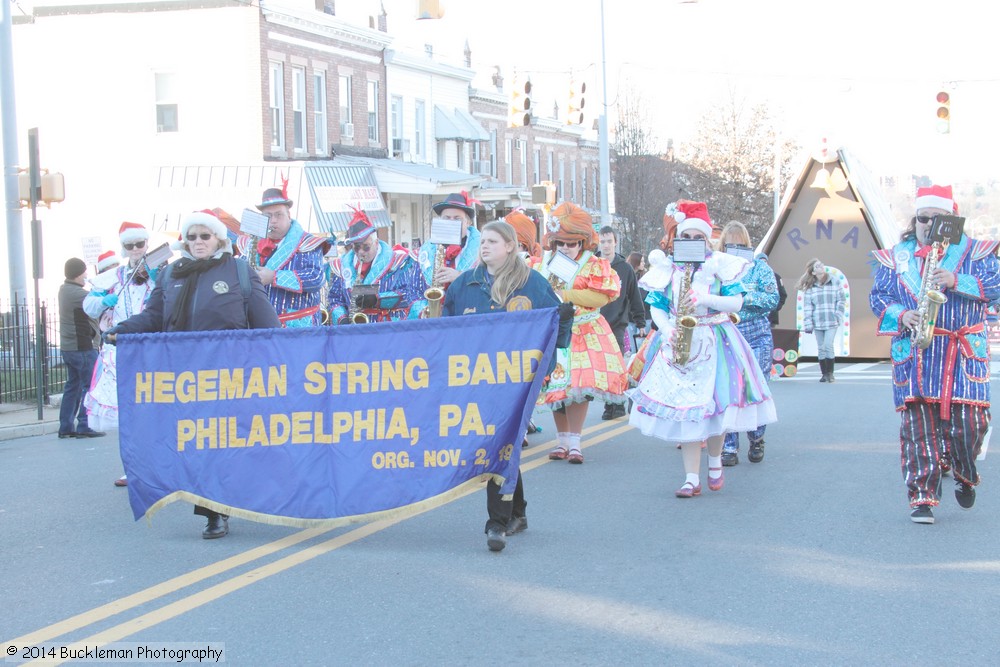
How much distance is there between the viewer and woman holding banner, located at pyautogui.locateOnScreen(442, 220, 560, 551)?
23.3 ft

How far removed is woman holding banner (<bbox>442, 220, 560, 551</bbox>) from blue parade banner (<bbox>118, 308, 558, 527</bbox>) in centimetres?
46

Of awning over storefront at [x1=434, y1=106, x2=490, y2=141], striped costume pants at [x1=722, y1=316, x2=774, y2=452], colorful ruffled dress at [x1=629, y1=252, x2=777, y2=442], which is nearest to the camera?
colorful ruffled dress at [x1=629, y1=252, x2=777, y2=442]

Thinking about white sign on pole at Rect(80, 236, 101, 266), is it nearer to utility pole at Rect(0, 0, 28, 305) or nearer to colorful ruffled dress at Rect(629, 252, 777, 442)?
utility pole at Rect(0, 0, 28, 305)

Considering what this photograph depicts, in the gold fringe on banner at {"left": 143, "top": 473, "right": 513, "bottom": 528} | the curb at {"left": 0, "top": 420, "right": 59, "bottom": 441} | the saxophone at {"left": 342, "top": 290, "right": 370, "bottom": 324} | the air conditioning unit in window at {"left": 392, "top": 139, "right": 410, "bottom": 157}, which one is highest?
the air conditioning unit in window at {"left": 392, "top": 139, "right": 410, "bottom": 157}

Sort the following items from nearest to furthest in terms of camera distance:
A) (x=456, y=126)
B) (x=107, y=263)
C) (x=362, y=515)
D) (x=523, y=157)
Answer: (x=362, y=515) → (x=107, y=263) → (x=456, y=126) → (x=523, y=157)

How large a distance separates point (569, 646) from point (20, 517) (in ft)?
14.9

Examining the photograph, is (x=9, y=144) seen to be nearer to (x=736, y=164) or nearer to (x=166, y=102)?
(x=166, y=102)

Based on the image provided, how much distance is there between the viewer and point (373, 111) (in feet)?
119

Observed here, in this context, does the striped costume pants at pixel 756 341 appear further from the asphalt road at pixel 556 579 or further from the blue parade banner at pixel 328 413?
the blue parade banner at pixel 328 413

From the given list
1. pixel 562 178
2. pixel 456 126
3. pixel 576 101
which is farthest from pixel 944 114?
pixel 562 178

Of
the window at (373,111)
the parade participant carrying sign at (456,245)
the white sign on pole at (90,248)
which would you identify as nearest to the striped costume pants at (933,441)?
the parade participant carrying sign at (456,245)

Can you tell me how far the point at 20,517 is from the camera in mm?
7992

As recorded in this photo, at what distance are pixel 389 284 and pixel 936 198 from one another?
487 centimetres

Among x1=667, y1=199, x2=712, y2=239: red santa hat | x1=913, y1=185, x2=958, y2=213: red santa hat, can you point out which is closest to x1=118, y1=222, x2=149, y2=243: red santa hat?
x1=667, y1=199, x2=712, y2=239: red santa hat
